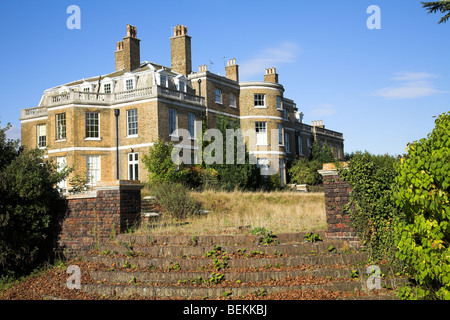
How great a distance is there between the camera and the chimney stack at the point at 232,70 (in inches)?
1571

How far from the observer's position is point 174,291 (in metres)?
8.41

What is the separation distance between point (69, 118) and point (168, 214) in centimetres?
1962

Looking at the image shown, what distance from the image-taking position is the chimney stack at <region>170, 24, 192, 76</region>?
3625 centimetres

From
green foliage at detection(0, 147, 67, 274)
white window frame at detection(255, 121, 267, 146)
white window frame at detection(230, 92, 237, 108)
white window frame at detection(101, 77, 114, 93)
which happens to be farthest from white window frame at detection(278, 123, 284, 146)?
green foliage at detection(0, 147, 67, 274)

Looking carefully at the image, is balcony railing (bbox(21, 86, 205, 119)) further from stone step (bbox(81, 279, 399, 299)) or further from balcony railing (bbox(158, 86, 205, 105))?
stone step (bbox(81, 279, 399, 299))

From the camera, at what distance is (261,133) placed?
39000 mm

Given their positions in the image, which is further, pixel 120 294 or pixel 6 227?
pixel 6 227

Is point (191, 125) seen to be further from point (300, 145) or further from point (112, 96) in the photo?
point (300, 145)

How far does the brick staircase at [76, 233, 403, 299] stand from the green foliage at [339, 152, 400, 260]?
47cm

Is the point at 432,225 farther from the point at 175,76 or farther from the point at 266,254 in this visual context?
the point at 175,76

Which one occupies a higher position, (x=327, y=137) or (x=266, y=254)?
(x=327, y=137)

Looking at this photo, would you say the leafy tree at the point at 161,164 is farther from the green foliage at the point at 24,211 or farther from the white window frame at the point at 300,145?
the white window frame at the point at 300,145

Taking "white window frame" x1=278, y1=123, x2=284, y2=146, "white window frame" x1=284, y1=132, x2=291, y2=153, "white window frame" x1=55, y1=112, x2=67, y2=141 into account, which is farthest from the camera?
"white window frame" x1=284, y1=132, x2=291, y2=153
